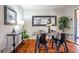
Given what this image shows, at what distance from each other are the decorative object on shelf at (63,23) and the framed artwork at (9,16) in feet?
3.85

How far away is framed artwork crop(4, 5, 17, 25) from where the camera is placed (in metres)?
2.58

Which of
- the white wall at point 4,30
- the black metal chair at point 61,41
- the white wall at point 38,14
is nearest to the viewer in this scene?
the white wall at point 4,30

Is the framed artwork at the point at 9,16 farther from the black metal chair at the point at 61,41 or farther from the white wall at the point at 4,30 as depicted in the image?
the black metal chair at the point at 61,41

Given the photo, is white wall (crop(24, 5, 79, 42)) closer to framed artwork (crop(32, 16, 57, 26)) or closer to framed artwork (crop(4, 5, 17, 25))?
framed artwork (crop(32, 16, 57, 26))

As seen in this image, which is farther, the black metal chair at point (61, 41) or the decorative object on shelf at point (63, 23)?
the decorative object on shelf at point (63, 23)

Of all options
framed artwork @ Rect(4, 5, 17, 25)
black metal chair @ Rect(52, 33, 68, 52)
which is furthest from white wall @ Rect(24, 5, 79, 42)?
framed artwork @ Rect(4, 5, 17, 25)

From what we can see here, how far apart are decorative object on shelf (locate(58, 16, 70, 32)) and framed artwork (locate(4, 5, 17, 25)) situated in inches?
46.2

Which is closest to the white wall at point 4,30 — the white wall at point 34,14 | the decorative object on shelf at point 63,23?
the white wall at point 34,14

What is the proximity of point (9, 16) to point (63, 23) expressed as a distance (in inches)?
57.6

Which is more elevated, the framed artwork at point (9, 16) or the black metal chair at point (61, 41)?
the framed artwork at point (9, 16)

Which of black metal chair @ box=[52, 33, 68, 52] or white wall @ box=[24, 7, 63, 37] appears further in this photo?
white wall @ box=[24, 7, 63, 37]

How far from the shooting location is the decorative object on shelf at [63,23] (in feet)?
10.0

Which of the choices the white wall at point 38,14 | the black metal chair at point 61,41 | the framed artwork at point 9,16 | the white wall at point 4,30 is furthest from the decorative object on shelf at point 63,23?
the framed artwork at point 9,16

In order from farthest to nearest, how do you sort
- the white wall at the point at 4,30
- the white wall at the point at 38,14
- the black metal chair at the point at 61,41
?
the white wall at the point at 38,14, the black metal chair at the point at 61,41, the white wall at the point at 4,30
